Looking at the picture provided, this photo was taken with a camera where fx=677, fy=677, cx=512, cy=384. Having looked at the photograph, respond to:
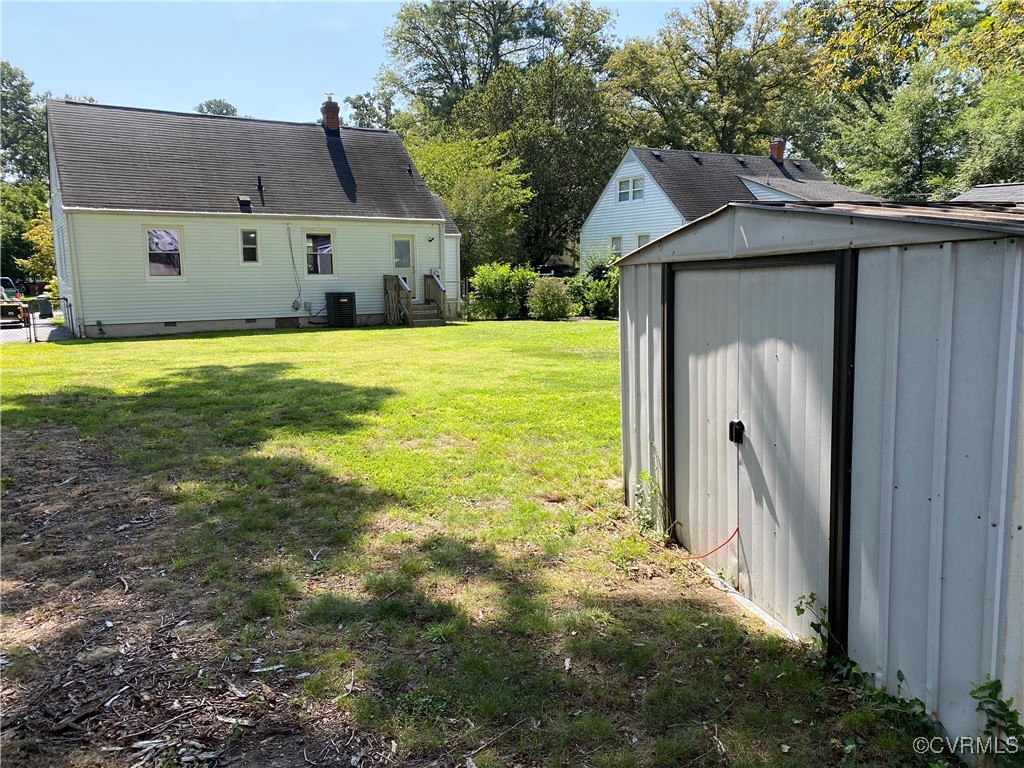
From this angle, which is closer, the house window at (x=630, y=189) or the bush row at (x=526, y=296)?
the bush row at (x=526, y=296)

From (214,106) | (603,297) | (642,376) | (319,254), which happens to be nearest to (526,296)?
(603,297)

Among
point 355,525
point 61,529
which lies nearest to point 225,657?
point 355,525

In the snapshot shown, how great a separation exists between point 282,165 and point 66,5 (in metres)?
10.3

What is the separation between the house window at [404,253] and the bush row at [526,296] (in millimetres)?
2210

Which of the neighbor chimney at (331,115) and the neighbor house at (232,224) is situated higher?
the neighbor chimney at (331,115)

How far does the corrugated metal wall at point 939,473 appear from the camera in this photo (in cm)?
220

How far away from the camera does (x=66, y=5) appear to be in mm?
10258

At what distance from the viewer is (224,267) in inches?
737

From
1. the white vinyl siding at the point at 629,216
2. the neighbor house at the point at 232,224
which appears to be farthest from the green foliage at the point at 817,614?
the white vinyl siding at the point at 629,216

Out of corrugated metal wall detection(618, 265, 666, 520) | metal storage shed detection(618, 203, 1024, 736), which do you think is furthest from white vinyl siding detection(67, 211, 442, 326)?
metal storage shed detection(618, 203, 1024, 736)

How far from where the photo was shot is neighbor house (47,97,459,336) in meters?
17.3

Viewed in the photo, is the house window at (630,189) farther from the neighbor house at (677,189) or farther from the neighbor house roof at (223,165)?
the neighbor house roof at (223,165)

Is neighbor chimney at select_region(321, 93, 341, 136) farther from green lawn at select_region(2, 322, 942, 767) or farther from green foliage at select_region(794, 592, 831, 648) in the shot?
green foliage at select_region(794, 592, 831, 648)

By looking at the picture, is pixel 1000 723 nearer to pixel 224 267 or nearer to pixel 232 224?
pixel 224 267
